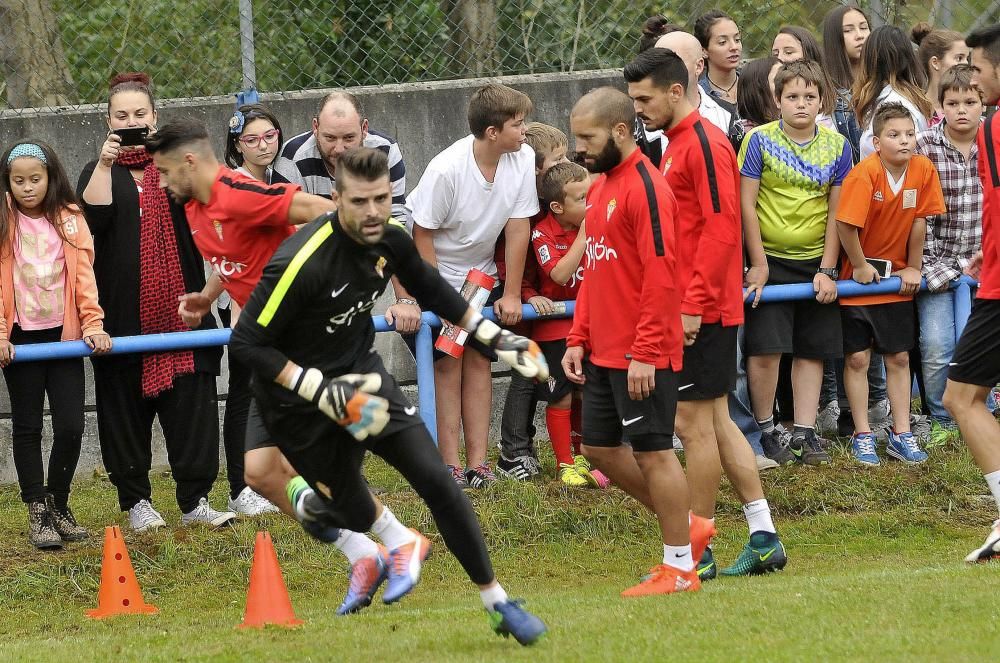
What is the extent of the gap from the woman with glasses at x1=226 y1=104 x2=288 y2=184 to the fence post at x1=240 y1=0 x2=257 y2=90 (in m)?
1.52

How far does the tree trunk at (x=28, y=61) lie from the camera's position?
32.9ft

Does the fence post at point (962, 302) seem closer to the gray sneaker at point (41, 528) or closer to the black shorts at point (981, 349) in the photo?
the black shorts at point (981, 349)

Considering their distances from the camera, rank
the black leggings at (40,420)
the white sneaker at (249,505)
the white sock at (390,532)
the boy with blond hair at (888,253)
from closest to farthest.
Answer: the white sock at (390,532) → the black leggings at (40,420) → the white sneaker at (249,505) → the boy with blond hair at (888,253)

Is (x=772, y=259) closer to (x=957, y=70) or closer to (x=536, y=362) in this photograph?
(x=957, y=70)

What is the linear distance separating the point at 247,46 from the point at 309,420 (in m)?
4.95

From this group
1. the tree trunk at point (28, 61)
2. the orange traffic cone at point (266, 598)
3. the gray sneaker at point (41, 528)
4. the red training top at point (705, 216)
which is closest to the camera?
the orange traffic cone at point (266, 598)

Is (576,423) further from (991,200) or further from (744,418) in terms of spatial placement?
(991,200)

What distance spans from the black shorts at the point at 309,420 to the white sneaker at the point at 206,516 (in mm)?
2254

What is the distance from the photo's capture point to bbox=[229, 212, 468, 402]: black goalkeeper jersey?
5.54 m

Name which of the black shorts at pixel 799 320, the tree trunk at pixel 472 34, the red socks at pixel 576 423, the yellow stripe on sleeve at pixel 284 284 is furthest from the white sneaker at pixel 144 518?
the tree trunk at pixel 472 34

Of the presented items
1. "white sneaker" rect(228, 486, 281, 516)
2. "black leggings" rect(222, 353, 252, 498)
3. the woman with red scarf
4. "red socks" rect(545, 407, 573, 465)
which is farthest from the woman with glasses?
"red socks" rect(545, 407, 573, 465)

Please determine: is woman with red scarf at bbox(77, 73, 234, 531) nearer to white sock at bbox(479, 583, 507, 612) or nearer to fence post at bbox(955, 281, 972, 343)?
white sock at bbox(479, 583, 507, 612)

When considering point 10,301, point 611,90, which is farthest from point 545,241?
point 10,301

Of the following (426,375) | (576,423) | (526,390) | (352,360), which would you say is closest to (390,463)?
(352,360)
